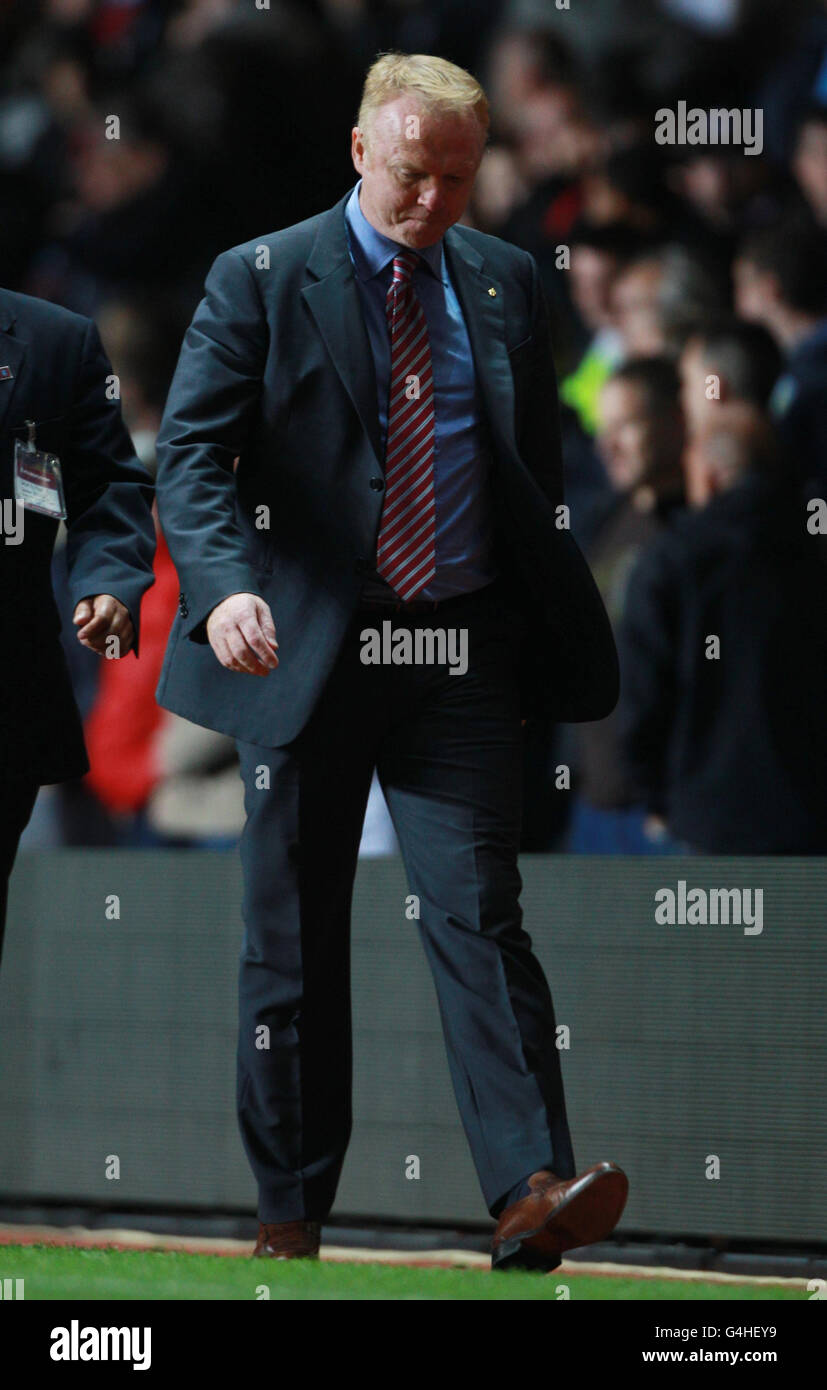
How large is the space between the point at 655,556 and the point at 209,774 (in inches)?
59.7

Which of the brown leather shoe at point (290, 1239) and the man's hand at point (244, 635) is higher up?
the man's hand at point (244, 635)

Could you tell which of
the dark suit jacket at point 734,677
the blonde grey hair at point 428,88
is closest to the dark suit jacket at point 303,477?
the blonde grey hair at point 428,88

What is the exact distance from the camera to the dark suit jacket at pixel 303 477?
3.82 meters

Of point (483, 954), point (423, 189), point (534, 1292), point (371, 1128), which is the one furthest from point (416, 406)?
point (371, 1128)

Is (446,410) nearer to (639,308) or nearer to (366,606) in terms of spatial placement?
(366,606)

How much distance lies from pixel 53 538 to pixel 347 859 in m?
0.79

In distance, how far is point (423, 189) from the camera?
376cm

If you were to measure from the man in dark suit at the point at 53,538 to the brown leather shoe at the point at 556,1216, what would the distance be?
41.5 inches

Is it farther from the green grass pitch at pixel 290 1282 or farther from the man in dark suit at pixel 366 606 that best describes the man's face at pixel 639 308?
the green grass pitch at pixel 290 1282

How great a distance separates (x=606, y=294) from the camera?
238 inches

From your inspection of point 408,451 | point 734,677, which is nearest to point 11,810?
point 408,451

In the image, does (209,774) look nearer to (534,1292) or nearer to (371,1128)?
(371,1128)

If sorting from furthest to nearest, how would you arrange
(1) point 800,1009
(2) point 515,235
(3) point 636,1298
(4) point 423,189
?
(2) point 515,235 → (1) point 800,1009 → (4) point 423,189 → (3) point 636,1298
